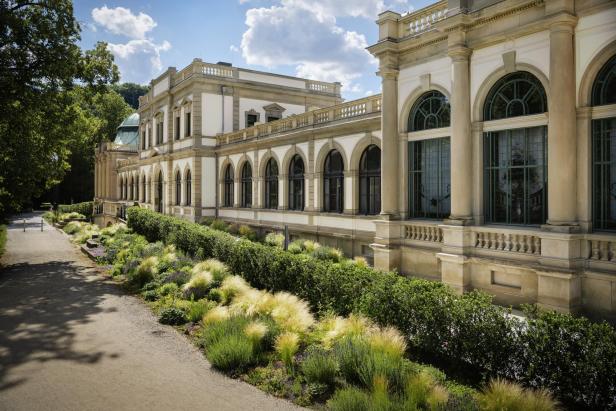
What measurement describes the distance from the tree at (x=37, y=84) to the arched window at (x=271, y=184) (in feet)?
28.9

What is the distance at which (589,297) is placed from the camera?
955 cm

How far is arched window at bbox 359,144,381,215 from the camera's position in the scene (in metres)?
17.3

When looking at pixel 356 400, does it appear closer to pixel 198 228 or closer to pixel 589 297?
pixel 589 297

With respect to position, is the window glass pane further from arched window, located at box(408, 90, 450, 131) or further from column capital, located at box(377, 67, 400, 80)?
column capital, located at box(377, 67, 400, 80)

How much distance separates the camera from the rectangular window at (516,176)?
10812 mm

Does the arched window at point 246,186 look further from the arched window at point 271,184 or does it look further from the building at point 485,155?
the building at point 485,155

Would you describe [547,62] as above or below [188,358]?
above

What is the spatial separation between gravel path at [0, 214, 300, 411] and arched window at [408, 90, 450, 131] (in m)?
9.27

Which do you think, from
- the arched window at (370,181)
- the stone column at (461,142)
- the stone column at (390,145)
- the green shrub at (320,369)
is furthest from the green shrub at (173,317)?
the arched window at (370,181)

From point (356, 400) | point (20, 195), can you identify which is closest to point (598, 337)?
point (356, 400)

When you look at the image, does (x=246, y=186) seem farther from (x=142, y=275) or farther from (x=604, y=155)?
(x=604, y=155)

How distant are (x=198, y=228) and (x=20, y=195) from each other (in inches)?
349

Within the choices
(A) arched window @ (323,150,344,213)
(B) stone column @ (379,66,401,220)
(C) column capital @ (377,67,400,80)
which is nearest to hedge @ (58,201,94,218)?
(A) arched window @ (323,150,344,213)

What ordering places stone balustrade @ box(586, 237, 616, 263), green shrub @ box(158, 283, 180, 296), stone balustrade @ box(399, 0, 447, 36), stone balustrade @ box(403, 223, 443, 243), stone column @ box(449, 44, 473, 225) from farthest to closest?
stone balustrade @ box(399, 0, 447, 36) → stone balustrade @ box(403, 223, 443, 243) → green shrub @ box(158, 283, 180, 296) → stone column @ box(449, 44, 473, 225) → stone balustrade @ box(586, 237, 616, 263)
